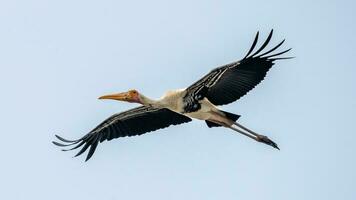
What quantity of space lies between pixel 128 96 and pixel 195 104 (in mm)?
1932

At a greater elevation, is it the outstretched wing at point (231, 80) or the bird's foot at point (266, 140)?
the outstretched wing at point (231, 80)

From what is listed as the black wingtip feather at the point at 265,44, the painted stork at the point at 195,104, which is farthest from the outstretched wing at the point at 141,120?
the black wingtip feather at the point at 265,44

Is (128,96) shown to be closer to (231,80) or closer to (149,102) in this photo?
(149,102)

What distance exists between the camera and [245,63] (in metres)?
32.9

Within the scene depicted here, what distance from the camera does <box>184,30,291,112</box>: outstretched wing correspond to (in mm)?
32938

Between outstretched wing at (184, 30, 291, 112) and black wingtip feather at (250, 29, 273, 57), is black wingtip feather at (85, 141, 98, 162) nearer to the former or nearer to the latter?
outstretched wing at (184, 30, 291, 112)

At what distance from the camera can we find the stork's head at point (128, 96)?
34.2m

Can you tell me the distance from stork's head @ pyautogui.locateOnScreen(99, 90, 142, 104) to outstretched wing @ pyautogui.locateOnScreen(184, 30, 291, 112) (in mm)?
1453

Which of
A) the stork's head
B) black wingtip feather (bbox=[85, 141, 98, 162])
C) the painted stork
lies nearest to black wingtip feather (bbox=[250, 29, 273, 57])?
the painted stork

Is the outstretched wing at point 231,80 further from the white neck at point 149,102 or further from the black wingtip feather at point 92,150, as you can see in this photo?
the black wingtip feather at point 92,150

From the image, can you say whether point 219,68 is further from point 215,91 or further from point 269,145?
point 269,145

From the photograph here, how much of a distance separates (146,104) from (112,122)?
5.17 ft

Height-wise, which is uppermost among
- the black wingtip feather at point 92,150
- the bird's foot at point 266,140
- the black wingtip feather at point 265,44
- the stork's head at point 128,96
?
the black wingtip feather at point 265,44

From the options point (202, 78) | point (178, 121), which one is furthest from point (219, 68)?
point (178, 121)
